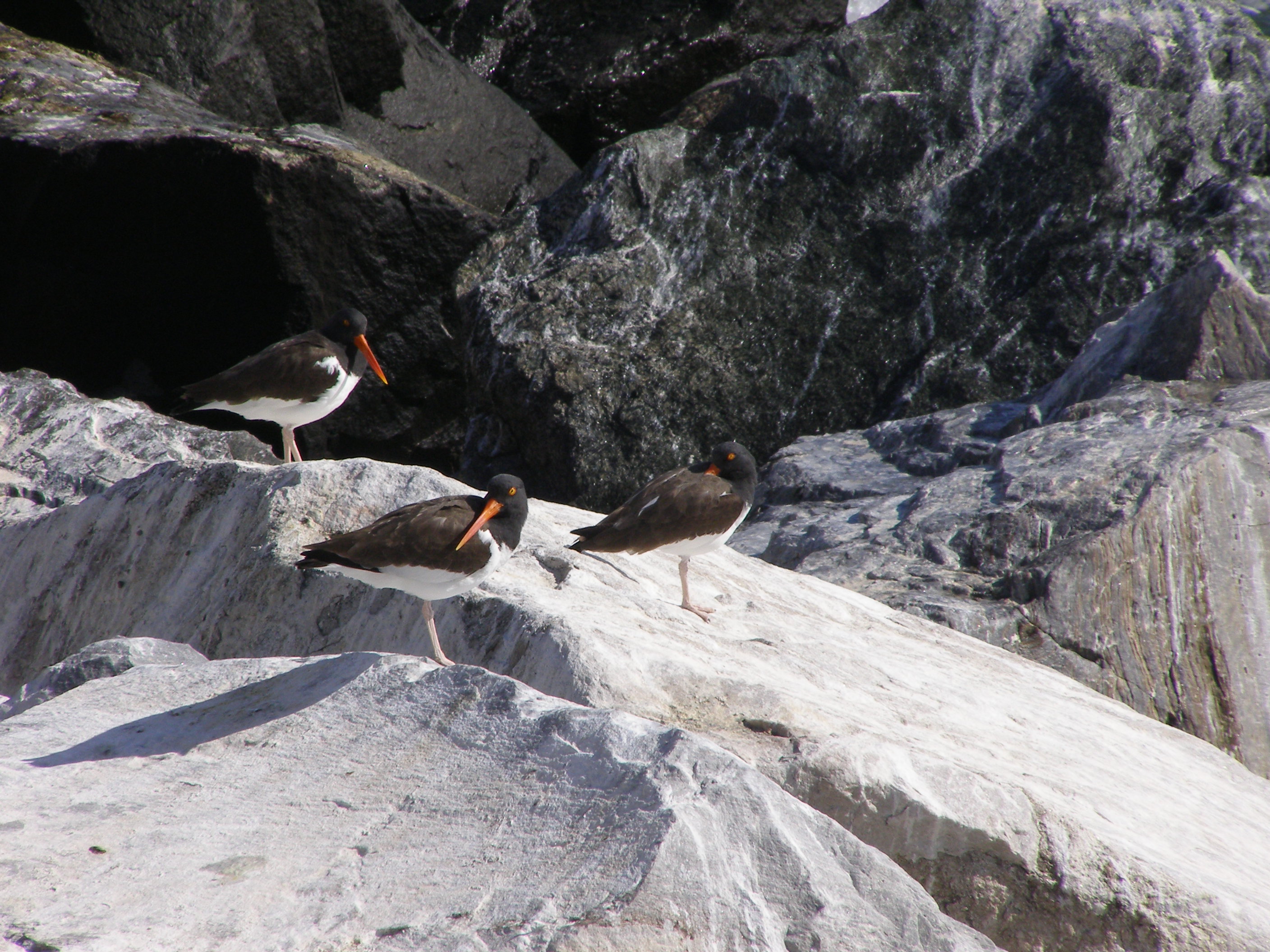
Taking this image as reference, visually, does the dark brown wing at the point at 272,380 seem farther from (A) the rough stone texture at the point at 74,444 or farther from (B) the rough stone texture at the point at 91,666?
(B) the rough stone texture at the point at 91,666

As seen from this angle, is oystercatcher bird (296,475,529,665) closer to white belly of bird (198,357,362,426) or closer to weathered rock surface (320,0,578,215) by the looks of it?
white belly of bird (198,357,362,426)

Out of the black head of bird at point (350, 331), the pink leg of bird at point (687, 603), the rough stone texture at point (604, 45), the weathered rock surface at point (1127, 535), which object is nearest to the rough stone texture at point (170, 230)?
the black head of bird at point (350, 331)

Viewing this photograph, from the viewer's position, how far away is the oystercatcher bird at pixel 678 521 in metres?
5.51

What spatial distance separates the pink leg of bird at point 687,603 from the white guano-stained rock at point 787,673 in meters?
0.10

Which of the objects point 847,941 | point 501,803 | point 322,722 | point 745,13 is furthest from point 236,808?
point 745,13

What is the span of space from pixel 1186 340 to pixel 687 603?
548 cm

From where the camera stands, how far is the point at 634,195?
11.3 meters

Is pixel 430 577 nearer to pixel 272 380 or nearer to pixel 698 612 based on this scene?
→ pixel 698 612

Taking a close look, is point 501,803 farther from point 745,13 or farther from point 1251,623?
point 745,13

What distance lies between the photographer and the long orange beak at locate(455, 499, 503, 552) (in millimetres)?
4301

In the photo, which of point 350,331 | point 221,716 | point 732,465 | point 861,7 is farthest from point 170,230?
point 861,7

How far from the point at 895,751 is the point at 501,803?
5.21 ft

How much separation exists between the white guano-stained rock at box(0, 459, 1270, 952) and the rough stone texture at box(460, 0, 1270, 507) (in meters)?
4.19

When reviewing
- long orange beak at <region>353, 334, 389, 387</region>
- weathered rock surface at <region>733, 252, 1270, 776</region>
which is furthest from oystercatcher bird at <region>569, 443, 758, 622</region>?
long orange beak at <region>353, 334, 389, 387</region>
